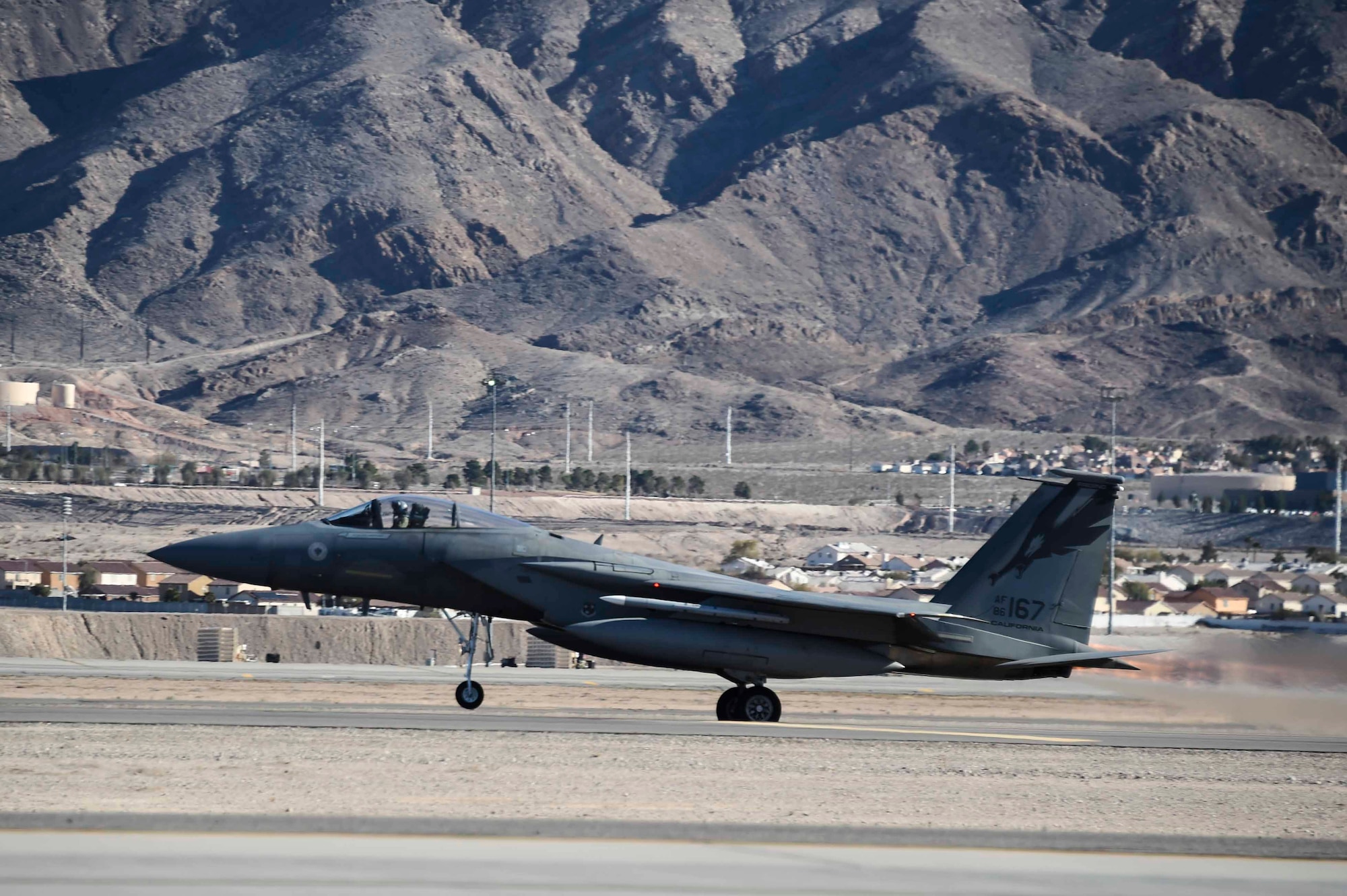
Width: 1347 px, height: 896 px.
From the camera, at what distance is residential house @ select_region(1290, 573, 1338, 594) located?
120 m

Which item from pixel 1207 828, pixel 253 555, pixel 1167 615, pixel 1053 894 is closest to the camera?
pixel 1053 894

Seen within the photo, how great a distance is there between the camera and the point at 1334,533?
17000cm

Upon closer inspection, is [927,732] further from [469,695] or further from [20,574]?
[20,574]

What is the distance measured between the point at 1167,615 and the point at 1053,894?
8706 cm

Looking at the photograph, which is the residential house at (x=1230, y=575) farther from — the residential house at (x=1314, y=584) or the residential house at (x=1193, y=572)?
the residential house at (x=1314, y=584)

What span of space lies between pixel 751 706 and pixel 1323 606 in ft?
289

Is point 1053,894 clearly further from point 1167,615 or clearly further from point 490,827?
point 1167,615

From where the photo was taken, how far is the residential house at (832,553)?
139750 mm

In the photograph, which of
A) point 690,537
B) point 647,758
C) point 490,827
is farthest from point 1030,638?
point 690,537

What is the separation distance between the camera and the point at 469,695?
28.9 m

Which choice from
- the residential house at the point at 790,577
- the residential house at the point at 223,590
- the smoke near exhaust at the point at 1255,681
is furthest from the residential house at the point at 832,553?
the smoke near exhaust at the point at 1255,681

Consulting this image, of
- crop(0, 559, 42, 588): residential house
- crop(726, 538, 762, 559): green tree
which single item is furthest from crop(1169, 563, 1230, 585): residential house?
crop(0, 559, 42, 588): residential house

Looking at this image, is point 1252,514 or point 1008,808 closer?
point 1008,808

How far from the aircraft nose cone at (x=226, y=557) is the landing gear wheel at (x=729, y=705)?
7.86 m
